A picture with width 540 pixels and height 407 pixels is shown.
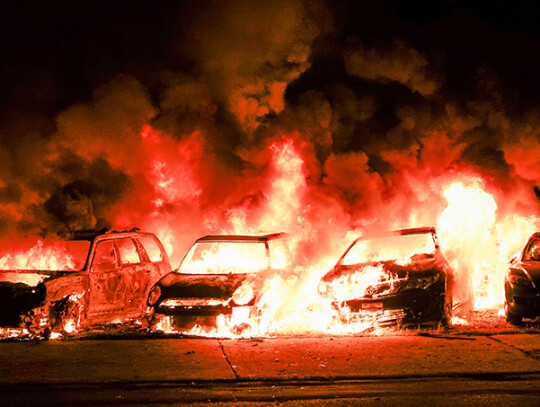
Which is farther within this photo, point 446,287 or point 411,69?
point 411,69

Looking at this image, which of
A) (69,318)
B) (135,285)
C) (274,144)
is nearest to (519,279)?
(135,285)

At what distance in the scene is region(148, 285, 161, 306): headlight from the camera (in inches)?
368

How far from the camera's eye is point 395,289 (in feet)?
30.3

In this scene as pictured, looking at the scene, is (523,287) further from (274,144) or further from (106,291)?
(274,144)

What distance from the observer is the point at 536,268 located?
970 cm

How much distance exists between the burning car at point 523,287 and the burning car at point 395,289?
1025 mm

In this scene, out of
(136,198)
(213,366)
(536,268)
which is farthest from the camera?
(136,198)

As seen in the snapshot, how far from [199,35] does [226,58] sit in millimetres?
1071

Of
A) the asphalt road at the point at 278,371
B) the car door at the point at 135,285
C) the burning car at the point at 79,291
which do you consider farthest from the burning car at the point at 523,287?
the car door at the point at 135,285

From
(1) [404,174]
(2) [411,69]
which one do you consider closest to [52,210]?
(1) [404,174]

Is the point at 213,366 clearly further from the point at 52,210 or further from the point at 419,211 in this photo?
the point at 419,211

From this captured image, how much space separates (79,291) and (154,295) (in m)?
1.09

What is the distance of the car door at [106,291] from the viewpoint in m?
9.55

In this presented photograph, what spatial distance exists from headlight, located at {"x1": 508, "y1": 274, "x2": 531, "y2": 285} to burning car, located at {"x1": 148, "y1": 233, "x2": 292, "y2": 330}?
3.48m
